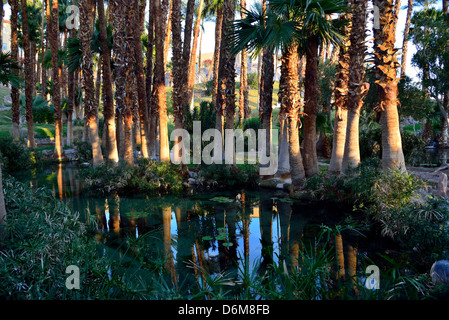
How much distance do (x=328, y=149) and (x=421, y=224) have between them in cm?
1400

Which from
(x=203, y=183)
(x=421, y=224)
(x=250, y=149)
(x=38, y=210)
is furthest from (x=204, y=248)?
(x=250, y=149)

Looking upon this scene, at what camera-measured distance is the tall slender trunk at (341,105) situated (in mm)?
12005

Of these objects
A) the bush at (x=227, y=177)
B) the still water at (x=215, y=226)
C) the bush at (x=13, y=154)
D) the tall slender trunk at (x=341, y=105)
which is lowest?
the still water at (x=215, y=226)

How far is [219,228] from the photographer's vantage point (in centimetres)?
907

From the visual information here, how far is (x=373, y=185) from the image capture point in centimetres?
902

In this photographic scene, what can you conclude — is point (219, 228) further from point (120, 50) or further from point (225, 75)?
point (120, 50)

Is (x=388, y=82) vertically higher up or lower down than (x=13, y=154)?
higher up

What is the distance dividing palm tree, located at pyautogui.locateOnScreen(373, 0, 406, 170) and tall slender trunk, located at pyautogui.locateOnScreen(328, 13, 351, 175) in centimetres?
266

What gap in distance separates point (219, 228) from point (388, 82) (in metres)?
6.15

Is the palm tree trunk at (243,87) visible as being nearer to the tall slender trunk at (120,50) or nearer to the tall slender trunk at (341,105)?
the tall slender trunk at (120,50)

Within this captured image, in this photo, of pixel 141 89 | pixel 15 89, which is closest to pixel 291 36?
pixel 141 89

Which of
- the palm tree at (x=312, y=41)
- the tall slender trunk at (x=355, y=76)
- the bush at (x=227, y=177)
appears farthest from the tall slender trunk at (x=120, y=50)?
the tall slender trunk at (x=355, y=76)

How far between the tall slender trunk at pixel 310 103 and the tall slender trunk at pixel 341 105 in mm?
824

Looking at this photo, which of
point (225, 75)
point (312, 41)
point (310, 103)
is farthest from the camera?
point (225, 75)
